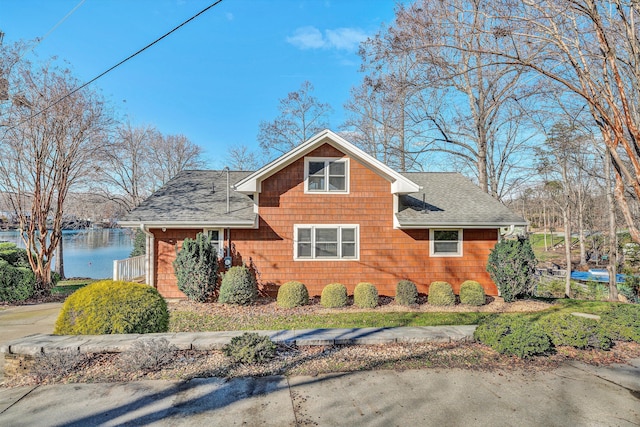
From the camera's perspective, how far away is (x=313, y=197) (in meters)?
10.7

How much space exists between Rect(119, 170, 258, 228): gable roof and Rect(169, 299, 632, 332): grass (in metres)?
2.70

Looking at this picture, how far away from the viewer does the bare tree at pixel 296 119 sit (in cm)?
2436

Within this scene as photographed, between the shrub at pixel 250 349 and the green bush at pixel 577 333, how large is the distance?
4.38 m

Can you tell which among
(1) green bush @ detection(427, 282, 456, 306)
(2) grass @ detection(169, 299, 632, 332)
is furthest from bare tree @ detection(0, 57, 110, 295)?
(1) green bush @ detection(427, 282, 456, 306)

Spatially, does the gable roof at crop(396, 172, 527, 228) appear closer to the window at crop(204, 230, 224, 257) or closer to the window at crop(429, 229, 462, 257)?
the window at crop(429, 229, 462, 257)

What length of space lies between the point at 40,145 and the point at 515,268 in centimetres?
1610

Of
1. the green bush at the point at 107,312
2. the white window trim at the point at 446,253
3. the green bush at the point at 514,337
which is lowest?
the green bush at the point at 514,337

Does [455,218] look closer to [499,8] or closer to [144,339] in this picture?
[499,8]

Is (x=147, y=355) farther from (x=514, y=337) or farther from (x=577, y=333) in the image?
(x=577, y=333)

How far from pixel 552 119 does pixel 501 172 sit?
4683 mm

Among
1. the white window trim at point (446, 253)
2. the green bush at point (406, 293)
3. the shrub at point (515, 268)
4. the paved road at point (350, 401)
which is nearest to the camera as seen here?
the paved road at point (350, 401)

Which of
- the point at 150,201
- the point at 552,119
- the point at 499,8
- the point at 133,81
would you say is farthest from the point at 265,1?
the point at 552,119

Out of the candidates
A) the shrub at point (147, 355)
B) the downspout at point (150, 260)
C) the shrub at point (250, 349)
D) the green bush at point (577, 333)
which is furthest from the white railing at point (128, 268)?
the green bush at point (577, 333)

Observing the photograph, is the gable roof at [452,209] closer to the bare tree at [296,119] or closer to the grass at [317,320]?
the grass at [317,320]
